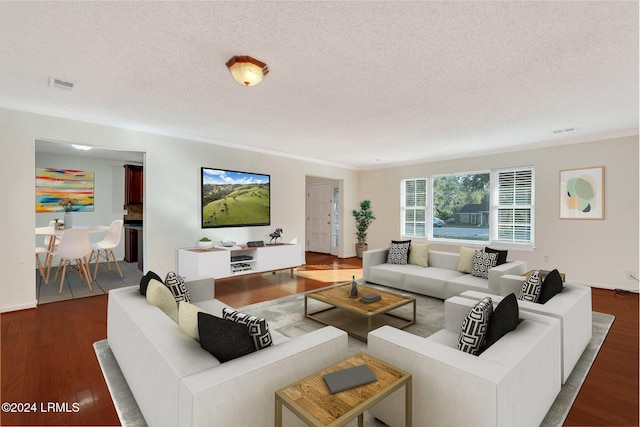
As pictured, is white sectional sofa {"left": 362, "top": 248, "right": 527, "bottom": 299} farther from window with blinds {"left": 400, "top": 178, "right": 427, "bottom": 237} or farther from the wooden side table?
the wooden side table

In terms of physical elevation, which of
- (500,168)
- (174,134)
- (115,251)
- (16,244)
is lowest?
(115,251)

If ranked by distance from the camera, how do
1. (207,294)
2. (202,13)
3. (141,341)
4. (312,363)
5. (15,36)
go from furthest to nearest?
1. (207,294)
2. (15,36)
3. (202,13)
4. (141,341)
5. (312,363)

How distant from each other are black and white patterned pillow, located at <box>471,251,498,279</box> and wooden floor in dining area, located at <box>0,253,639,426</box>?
1.29m

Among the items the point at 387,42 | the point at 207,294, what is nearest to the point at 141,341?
the point at 207,294

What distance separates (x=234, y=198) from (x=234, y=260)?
46.3 inches

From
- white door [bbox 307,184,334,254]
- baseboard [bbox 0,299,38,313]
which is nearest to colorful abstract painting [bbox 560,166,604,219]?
white door [bbox 307,184,334,254]

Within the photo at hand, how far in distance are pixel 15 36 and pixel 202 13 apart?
1.47 metres

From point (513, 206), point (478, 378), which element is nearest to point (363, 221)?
point (513, 206)

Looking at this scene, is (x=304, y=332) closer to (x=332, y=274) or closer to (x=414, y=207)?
(x=332, y=274)

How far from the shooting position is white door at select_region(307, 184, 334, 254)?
8531mm

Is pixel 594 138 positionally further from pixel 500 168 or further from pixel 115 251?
pixel 115 251

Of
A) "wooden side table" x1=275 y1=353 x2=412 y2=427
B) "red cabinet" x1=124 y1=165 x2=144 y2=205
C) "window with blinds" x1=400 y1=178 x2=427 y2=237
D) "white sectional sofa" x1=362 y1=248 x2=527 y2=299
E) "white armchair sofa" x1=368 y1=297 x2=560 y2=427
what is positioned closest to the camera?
"wooden side table" x1=275 y1=353 x2=412 y2=427

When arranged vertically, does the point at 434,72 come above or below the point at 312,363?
above

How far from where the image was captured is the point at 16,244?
11.6ft
